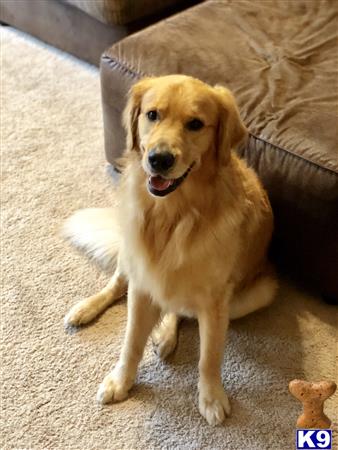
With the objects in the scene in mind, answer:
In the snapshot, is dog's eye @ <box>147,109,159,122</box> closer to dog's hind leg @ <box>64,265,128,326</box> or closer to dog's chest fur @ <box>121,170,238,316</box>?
dog's chest fur @ <box>121,170,238,316</box>

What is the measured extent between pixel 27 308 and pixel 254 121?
90 cm

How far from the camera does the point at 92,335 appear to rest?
1.64 metres

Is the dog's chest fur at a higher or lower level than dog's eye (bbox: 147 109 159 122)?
lower

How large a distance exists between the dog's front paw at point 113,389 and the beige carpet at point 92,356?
21 mm

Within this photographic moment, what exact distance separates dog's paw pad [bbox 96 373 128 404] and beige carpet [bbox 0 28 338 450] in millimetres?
20

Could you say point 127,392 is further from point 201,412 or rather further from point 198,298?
point 198,298

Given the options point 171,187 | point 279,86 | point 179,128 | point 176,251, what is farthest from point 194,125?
point 279,86

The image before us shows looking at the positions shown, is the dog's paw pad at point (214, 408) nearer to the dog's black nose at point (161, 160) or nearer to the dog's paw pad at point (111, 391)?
the dog's paw pad at point (111, 391)

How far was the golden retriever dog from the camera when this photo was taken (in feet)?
3.90

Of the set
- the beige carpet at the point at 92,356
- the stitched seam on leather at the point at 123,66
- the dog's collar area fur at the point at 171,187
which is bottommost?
the beige carpet at the point at 92,356

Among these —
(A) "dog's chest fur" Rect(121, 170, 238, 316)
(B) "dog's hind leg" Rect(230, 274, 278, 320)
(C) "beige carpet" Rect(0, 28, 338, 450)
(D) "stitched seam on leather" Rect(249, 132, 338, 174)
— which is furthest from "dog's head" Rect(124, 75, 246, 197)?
(C) "beige carpet" Rect(0, 28, 338, 450)

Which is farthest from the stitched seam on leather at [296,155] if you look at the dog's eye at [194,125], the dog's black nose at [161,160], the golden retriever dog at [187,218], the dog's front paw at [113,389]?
the dog's front paw at [113,389]

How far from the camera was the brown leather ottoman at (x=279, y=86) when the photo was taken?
1552 millimetres

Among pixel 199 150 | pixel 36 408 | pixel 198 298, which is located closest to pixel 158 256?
pixel 198 298
